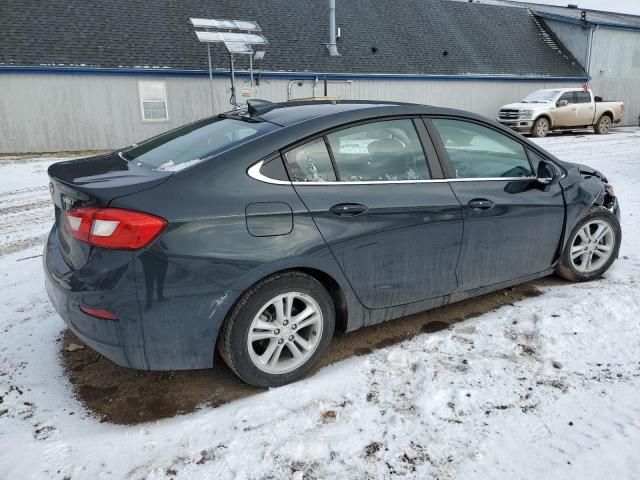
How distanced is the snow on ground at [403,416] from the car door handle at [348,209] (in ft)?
3.08

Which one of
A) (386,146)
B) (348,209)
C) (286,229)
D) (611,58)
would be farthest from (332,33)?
(286,229)

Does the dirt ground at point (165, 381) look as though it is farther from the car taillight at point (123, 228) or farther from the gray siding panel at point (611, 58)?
the gray siding panel at point (611, 58)

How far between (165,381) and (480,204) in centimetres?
230

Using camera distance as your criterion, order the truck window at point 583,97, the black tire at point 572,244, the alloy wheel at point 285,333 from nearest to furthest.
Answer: the alloy wheel at point 285,333 → the black tire at point 572,244 → the truck window at point 583,97

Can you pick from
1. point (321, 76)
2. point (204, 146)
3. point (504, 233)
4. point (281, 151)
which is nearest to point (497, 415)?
point (504, 233)

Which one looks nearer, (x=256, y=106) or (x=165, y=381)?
(x=165, y=381)

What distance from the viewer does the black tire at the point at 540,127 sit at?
1839 centimetres

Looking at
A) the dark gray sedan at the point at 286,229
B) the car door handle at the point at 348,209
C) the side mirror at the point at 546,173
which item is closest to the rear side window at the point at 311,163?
the dark gray sedan at the point at 286,229

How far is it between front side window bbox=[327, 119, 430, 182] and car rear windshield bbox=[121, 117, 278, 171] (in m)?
0.45

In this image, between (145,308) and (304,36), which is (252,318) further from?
(304,36)

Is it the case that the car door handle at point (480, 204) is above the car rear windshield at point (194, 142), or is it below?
below

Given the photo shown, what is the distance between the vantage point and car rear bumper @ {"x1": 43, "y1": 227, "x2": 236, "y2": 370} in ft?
8.25

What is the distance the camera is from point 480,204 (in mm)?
3475

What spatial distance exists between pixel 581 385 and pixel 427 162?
1593 millimetres
